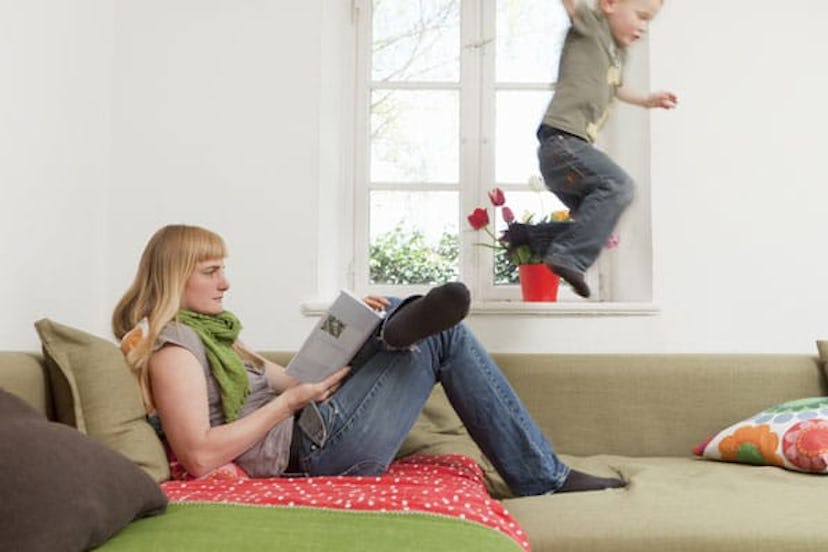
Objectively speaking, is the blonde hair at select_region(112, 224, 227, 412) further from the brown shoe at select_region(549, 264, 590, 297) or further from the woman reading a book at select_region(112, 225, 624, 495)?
the brown shoe at select_region(549, 264, 590, 297)

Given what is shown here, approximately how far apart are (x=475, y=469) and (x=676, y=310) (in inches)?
44.5

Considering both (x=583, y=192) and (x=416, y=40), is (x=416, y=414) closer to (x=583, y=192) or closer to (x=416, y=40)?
(x=583, y=192)

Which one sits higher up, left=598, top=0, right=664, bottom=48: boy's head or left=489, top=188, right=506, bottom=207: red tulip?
left=598, top=0, right=664, bottom=48: boy's head

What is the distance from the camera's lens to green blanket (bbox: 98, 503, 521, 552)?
136cm

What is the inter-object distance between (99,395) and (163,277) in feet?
1.10

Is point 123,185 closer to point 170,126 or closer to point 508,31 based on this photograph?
point 170,126

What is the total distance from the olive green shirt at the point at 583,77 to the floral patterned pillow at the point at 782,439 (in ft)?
3.08

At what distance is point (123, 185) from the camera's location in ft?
10.1

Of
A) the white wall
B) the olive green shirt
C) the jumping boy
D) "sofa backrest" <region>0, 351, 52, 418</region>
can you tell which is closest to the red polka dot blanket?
"sofa backrest" <region>0, 351, 52, 418</region>

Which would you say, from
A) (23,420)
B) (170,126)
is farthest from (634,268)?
(23,420)

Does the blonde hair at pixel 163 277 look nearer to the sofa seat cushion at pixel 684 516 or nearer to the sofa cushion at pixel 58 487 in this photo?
the sofa cushion at pixel 58 487

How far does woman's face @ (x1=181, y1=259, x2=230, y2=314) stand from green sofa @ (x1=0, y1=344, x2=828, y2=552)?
330mm

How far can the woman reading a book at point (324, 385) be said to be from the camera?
2.00 metres

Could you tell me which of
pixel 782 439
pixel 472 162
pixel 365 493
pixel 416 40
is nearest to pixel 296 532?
pixel 365 493
